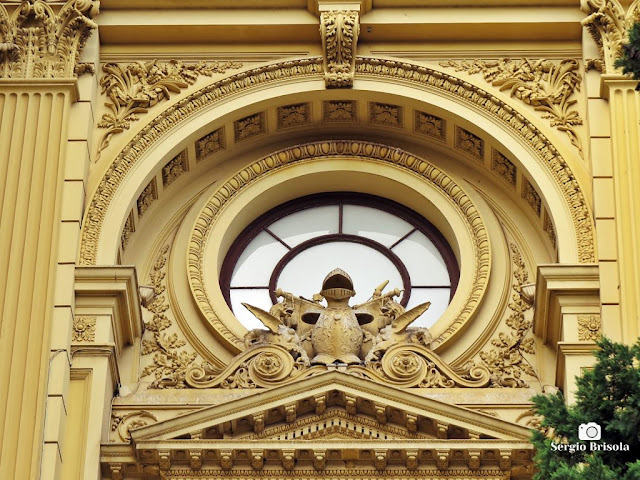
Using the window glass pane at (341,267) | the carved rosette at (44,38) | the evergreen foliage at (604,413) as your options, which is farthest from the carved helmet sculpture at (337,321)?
the evergreen foliage at (604,413)

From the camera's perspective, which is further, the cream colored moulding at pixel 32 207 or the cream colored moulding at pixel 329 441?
the cream colored moulding at pixel 329 441

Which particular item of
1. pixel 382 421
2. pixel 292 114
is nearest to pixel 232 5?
pixel 292 114

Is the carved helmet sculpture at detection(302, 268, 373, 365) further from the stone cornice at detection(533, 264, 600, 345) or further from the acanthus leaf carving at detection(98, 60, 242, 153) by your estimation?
the acanthus leaf carving at detection(98, 60, 242, 153)

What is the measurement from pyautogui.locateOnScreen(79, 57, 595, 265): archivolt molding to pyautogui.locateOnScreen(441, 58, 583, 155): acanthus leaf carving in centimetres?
24

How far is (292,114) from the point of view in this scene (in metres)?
20.3

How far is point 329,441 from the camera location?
17391 mm

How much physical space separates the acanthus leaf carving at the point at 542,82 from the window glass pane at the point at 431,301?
7.33 ft

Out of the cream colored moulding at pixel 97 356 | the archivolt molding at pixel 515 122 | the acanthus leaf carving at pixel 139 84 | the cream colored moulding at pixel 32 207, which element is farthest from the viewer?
the acanthus leaf carving at pixel 139 84

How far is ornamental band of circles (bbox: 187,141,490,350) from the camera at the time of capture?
19031mm

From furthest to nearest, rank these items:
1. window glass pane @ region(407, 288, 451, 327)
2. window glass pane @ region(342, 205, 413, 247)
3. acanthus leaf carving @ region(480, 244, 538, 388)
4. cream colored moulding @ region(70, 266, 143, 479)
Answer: window glass pane @ region(342, 205, 413, 247) < window glass pane @ region(407, 288, 451, 327) < acanthus leaf carving @ region(480, 244, 538, 388) < cream colored moulding @ region(70, 266, 143, 479)

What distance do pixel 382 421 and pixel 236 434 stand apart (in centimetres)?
145

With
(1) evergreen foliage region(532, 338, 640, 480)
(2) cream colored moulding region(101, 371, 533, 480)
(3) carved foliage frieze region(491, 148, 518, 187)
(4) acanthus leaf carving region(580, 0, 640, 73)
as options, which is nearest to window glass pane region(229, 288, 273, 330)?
(2) cream colored moulding region(101, 371, 533, 480)

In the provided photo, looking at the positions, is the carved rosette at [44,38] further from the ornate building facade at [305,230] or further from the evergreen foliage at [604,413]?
the evergreen foliage at [604,413]

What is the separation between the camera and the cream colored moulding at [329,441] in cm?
1731
